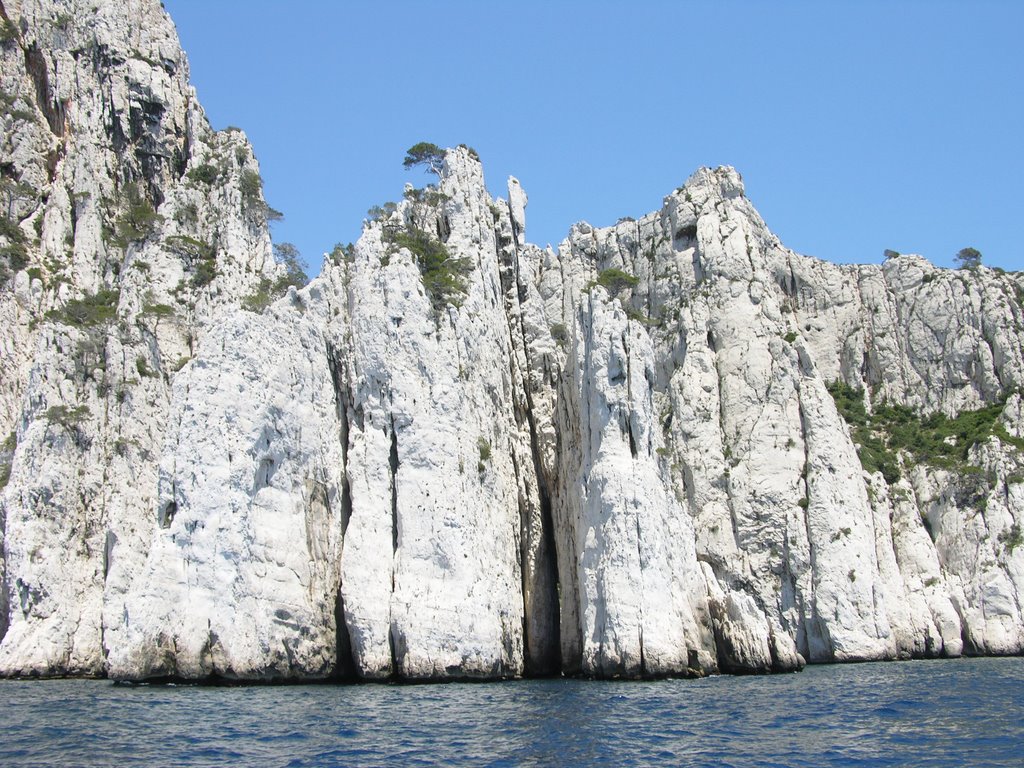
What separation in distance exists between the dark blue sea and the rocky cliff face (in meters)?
4.60

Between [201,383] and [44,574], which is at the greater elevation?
[201,383]

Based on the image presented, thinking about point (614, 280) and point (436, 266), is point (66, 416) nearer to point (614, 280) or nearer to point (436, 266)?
point (436, 266)

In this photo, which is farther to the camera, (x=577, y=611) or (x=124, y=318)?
(x=124, y=318)

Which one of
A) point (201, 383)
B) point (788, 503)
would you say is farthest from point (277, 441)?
point (788, 503)

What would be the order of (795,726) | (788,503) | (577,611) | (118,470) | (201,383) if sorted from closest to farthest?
(795,726)
(201,383)
(577,611)
(118,470)
(788,503)

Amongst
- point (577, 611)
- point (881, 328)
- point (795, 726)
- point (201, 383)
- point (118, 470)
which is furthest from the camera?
point (881, 328)

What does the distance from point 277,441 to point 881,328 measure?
51623 mm

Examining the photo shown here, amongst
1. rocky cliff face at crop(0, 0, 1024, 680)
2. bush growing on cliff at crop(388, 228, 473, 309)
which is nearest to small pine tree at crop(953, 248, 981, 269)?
rocky cliff face at crop(0, 0, 1024, 680)

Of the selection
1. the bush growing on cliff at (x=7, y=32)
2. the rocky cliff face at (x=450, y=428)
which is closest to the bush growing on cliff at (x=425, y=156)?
the rocky cliff face at (x=450, y=428)

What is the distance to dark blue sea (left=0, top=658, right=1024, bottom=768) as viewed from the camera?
23.2 meters

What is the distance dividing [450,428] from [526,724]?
1873 centimetres

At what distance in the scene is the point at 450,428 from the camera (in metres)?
44.7

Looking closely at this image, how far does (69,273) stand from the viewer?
6359 centimetres

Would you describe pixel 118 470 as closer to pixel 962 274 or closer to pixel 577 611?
pixel 577 611
